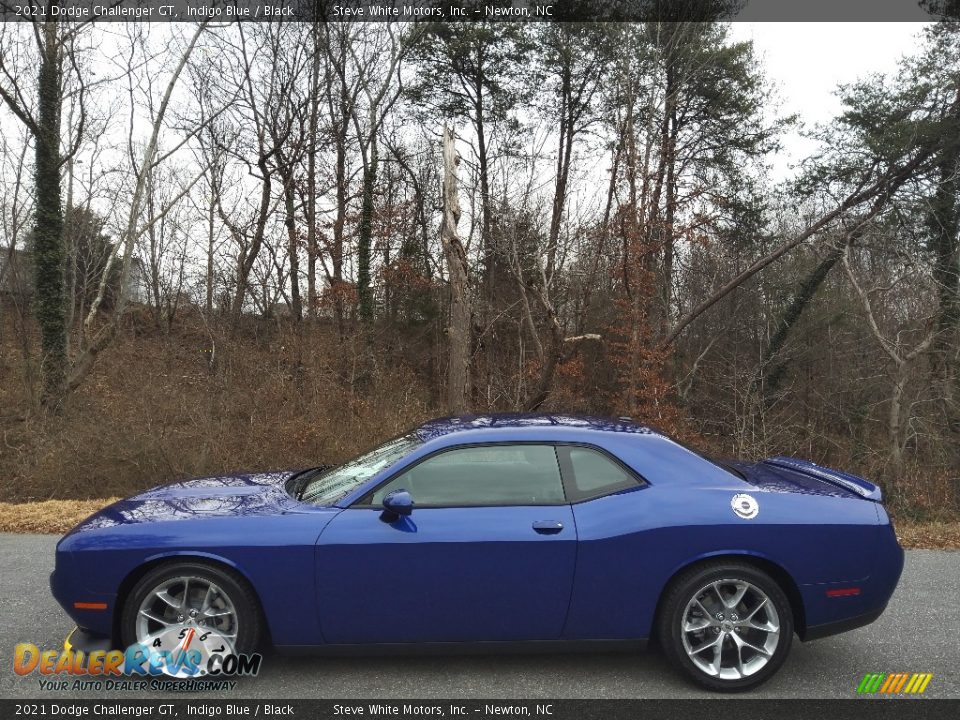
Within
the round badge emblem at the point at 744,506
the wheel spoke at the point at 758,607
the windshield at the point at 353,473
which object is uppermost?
the windshield at the point at 353,473

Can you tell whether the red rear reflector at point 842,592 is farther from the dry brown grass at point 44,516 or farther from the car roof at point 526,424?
the dry brown grass at point 44,516

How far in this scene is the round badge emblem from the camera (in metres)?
3.59

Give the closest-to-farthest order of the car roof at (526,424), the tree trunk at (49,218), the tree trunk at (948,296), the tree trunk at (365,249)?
the car roof at (526,424) < the tree trunk at (948,296) < the tree trunk at (49,218) < the tree trunk at (365,249)

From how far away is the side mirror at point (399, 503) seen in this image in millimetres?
3453

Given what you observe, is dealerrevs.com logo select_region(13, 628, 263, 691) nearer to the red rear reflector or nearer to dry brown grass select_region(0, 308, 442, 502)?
the red rear reflector

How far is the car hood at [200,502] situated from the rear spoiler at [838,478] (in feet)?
10.4

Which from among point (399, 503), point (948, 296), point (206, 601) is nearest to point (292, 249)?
point (948, 296)

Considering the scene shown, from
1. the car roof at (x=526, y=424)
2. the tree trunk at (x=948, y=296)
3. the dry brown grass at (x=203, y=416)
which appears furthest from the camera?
the tree trunk at (x=948, y=296)

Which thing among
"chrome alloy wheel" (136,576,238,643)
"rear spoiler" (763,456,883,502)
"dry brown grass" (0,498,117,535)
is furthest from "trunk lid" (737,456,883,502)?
"dry brown grass" (0,498,117,535)

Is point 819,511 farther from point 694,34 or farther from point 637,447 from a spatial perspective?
point 694,34

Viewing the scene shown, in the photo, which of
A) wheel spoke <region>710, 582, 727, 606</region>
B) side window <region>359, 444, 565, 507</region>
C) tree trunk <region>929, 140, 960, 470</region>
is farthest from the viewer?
tree trunk <region>929, 140, 960, 470</region>

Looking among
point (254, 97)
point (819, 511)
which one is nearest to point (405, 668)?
point (819, 511)

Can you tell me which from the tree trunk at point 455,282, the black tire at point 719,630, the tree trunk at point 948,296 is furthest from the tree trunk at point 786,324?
the black tire at point 719,630

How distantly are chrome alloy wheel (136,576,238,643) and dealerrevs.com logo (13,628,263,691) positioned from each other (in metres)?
0.03
